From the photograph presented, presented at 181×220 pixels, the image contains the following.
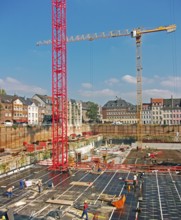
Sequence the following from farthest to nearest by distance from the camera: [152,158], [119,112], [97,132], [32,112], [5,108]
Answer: [119,112], [97,132], [32,112], [5,108], [152,158]

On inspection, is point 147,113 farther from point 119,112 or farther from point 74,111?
point 74,111

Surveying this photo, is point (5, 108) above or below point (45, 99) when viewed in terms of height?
below

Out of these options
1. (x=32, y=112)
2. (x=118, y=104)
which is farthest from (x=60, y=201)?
(x=118, y=104)

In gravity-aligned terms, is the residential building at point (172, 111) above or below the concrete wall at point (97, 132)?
above

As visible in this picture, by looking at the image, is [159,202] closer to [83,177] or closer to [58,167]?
[83,177]

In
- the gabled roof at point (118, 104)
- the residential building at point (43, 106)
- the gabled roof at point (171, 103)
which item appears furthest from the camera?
the gabled roof at point (118, 104)

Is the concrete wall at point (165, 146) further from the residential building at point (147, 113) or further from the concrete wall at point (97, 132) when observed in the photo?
the residential building at point (147, 113)

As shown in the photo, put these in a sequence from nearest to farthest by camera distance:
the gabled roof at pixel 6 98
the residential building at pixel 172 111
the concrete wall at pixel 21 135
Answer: the concrete wall at pixel 21 135 → the gabled roof at pixel 6 98 → the residential building at pixel 172 111

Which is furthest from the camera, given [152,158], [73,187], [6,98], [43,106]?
[43,106]

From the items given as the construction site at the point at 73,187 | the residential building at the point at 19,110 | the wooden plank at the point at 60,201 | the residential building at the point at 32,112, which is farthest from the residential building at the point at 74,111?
the wooden plank at the point at 60,201

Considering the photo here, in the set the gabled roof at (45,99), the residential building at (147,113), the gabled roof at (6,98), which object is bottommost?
the residential building at (147,113)

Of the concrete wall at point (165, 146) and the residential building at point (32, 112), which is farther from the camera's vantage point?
the residential building at point (32, 112)

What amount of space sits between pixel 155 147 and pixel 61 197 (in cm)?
5137

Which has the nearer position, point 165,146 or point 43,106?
point 165,146
